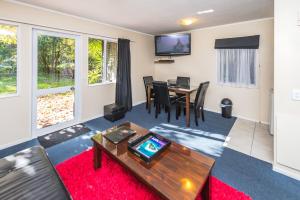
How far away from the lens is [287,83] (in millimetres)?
1888

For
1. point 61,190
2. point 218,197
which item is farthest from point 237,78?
point 61,190

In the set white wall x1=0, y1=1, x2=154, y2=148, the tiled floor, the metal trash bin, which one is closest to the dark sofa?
white wall x1=0, y1=1, x2=154, y2=148

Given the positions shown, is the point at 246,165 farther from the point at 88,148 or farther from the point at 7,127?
the point at 7,127

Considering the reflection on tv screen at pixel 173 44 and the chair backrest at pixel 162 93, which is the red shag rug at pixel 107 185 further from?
the reflection on tv screen at pixel 173 44

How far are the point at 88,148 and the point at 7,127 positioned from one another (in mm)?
1372

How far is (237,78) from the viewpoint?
158 inches

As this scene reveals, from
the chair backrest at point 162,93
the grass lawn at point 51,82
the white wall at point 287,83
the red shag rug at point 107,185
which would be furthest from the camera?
the chair backrest at point 162,93

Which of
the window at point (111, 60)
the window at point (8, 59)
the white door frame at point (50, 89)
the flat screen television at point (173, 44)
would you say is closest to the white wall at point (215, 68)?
the flat screen television at point (173, 44)

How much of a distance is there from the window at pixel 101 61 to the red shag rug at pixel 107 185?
2345mm

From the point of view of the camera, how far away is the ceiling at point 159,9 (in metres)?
2.62

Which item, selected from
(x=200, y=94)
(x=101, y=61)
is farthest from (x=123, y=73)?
(x=200, y=94)

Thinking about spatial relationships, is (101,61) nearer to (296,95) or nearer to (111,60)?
(111,60)

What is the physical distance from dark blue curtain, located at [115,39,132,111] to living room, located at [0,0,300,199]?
0.03m

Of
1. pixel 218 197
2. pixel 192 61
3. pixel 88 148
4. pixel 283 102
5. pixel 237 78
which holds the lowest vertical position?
pixel 218 197
